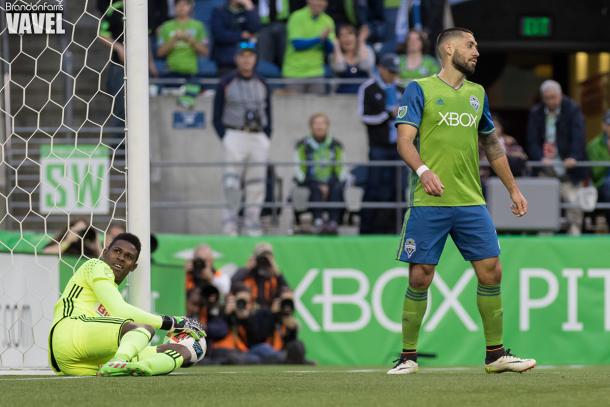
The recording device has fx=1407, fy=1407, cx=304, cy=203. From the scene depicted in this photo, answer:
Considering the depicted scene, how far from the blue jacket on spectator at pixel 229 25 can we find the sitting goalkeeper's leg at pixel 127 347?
8.53 metres

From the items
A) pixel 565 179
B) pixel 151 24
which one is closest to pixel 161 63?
pixel 151 24

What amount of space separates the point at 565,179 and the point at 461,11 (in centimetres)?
486

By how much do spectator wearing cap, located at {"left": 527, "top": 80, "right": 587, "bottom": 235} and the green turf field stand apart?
680 centimetres

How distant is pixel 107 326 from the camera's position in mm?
8477

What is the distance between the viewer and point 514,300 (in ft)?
45.5

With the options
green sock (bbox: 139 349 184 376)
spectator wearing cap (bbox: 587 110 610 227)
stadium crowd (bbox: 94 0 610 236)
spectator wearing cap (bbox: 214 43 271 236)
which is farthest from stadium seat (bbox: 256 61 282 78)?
green sock (bbox: 139 349 184 376)

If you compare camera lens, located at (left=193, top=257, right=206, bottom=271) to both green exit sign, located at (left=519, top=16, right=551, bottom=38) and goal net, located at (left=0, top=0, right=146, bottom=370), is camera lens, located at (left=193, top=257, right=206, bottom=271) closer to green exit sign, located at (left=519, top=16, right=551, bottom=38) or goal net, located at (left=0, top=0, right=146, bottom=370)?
goal net, located at (left=0, top=0, right=146, bottom=370)

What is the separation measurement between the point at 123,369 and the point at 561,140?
25.8 feet

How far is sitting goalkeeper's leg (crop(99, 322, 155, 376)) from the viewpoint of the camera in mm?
8000

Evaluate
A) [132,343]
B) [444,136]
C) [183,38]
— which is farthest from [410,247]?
[183,38]

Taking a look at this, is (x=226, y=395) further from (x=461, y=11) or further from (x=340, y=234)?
(x=461, y=11)

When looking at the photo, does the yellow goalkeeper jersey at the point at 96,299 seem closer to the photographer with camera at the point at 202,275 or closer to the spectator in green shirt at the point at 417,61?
the photographer with camera at the point at 202,275

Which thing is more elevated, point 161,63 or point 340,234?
point 161,63

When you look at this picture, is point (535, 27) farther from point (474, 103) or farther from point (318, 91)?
point (474, 103)
